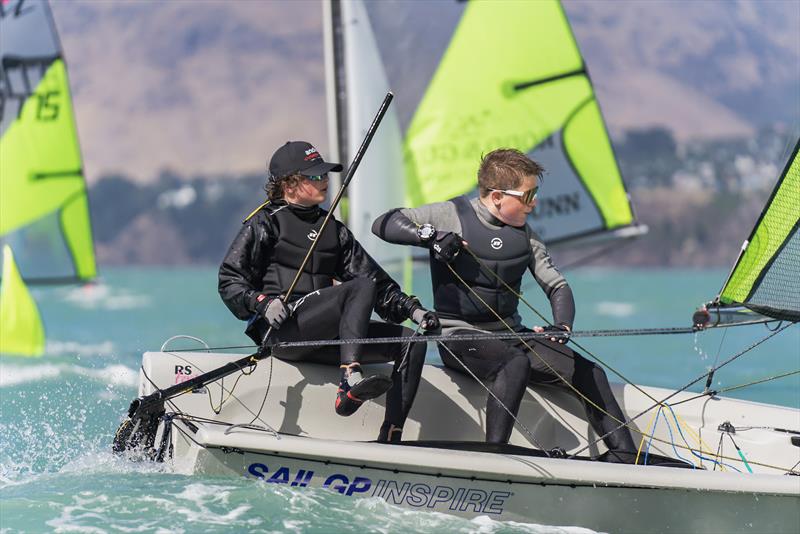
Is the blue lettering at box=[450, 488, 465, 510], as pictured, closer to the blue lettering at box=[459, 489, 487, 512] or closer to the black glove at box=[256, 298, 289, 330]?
the blue lettering at box=[459, 489, 487, 512]

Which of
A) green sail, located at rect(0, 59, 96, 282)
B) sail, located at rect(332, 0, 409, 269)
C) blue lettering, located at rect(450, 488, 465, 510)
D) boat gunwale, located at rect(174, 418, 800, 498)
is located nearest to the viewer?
boat gunwale, located at rect(174, 418, 800, 498)

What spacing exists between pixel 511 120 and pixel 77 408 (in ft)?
10.9

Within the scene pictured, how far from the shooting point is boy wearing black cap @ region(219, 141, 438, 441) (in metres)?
3.34

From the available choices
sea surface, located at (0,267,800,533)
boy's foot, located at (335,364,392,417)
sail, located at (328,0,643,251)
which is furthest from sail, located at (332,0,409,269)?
boy's foot, located at (335,364,392,417)

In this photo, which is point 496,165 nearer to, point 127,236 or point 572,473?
point 572,473

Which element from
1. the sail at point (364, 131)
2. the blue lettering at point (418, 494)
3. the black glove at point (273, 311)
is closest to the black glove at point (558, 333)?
the blue lettering at point (418, 494)

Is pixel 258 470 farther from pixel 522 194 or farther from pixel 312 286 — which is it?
pixel 522 194

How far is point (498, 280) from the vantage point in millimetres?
3557

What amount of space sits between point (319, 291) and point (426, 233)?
389mm

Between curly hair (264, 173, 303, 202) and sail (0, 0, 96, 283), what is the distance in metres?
4.26

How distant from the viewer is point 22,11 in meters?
7.54

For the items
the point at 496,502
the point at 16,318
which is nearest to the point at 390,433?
the point at 496,502

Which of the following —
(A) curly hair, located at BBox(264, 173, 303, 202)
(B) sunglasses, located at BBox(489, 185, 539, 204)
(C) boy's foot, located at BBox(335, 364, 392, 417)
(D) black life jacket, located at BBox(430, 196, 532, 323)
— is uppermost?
(A) curly hair, located at BBox(264, 173, 303, 202)

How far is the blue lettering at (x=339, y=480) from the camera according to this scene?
3.07 m
